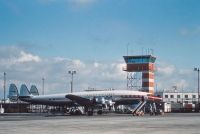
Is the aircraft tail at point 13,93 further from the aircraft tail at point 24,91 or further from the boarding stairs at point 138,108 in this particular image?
the boarding stairs at point 138,108

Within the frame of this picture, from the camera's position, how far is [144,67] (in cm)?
12706

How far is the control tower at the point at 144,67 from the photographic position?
12575 cm

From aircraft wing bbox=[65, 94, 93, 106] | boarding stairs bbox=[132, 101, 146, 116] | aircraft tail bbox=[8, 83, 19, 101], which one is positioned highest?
aircraft tail bbox=[8, 83, 19, 101]

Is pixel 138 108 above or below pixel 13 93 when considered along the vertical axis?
below

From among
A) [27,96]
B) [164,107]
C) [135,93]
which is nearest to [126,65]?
[164,107]

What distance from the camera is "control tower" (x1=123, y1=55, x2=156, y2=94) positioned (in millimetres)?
125750

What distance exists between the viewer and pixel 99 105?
90.2m

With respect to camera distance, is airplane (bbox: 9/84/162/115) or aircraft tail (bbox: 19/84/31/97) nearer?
airplane (bbox: 9/84/162/115)

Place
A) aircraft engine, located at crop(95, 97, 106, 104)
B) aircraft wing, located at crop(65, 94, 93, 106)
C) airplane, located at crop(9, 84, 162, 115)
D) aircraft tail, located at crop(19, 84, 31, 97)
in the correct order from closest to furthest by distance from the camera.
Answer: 1. aircraft engine, located at crop(95, 97, 106, 104)
2. airplane, located at crop(9, 84, 162, 115)
3. aircraft wing, located at crop(65, 94, 93, 106)
4. aircraft tail, located at crop(19, 84, 31, 97)

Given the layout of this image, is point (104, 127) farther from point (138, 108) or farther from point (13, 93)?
point (13, 93)

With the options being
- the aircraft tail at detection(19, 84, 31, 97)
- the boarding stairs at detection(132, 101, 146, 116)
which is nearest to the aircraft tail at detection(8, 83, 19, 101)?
the aircraft tail at detection(19, 84, 31, 97)

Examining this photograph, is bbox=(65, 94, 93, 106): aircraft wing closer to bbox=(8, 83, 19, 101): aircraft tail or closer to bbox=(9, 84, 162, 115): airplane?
bbox=(9, 84, 162, 115): airplane

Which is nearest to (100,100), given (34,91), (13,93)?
(34,91)

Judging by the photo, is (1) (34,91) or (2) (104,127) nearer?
(2) (104,127)
